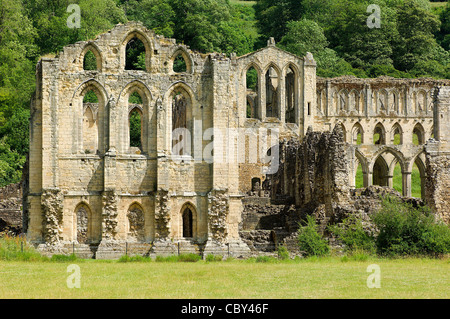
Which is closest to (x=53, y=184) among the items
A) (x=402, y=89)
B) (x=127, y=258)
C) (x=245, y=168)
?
(x=127, y=258)

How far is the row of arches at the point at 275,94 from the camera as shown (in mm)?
58938

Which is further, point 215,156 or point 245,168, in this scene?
point 245,168

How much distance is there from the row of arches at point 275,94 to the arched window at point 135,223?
23303 mm

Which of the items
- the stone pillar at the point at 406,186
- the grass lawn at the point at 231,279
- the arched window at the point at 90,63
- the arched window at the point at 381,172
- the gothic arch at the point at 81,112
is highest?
the arched window at the point at 90,63

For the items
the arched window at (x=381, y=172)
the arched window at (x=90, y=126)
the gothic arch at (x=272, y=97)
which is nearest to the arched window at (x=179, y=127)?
the arched window at (x=90, y=126)

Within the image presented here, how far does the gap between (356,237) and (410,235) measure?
6.68 feet

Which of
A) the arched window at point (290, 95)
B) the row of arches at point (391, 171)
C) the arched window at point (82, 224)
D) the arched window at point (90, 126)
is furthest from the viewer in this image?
the arched window at point (290, 95)

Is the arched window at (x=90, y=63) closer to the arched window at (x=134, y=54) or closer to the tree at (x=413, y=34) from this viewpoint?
the arched window at (x=134, y=54)

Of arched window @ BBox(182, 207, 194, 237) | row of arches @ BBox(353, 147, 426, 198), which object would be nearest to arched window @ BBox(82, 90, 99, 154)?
arched window @ BBox(182, 207, 194, 237)

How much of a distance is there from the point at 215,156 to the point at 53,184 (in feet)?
21.6

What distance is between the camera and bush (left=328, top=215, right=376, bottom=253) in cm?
3219

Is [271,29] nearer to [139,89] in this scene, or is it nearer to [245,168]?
[245,168]

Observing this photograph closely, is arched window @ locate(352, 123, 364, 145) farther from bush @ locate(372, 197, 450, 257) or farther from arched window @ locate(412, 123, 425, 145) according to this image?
bush @ locate(372, 197, 450, 257)

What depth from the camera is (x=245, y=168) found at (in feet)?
185
